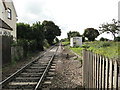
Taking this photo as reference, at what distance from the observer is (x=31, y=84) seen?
7.24 m

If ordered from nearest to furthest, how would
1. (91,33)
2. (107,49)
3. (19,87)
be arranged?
(19,87), (107,49), (91,33)

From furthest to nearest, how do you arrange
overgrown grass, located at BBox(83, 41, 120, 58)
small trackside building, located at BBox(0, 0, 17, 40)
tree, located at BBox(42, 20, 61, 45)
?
tree, located at BBox(42, 20, 61, 45) → small trackside building, located at BBox(0, 0, 17, 40) → overgrown grass, located at BBox(83, 41, 120, 58)

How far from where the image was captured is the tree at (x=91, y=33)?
294 ft

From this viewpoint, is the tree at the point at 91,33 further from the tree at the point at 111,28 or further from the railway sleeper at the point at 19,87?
the railway sleeper at the point at 19,87

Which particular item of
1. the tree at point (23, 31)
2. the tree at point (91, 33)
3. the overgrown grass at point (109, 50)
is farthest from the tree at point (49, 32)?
the overgrown grass at point (109, 50)

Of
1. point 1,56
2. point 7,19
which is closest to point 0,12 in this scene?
point 7,19

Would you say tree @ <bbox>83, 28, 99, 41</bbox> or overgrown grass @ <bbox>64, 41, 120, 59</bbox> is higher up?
tree @ <bbox>83, 28, 99, 41</bbox>

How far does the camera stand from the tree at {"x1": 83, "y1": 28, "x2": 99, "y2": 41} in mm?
89625

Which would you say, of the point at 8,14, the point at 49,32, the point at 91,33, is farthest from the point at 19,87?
the point at 91,33

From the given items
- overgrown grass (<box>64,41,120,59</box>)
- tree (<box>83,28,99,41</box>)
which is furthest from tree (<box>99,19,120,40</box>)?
overgrown grass (<box>64,41,120,59</box>)

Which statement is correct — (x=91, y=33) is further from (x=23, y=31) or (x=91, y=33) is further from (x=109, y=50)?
(x=109, y=50)

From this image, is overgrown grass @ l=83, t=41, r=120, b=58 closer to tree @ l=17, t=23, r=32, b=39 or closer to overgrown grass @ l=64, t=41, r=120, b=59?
overgrown grass @ l=64, t=41, r=120, b=59

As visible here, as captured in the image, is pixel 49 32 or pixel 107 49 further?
pixel 49 32

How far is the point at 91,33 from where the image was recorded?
9206cm
